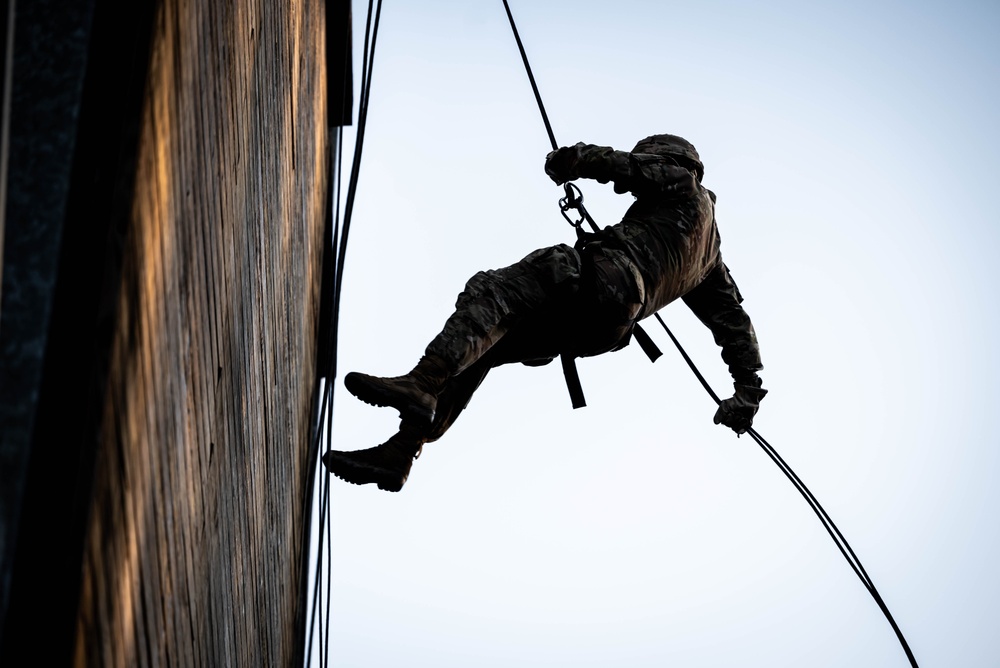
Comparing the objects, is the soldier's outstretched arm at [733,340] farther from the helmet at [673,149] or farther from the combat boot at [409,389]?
the combat boot at [409,389]

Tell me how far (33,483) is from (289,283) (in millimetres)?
4939

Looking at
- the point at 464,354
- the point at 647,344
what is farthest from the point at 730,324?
the point at 464,354

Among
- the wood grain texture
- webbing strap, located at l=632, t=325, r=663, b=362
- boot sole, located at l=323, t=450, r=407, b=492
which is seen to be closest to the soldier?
boot sole, located at l=323, t=450, r=407, b=492

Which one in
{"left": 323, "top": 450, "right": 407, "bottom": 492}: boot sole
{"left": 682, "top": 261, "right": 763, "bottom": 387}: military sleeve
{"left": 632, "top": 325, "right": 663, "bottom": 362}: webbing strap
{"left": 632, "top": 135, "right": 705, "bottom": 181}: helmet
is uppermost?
{"left": 632, "top": 135, "right": 705, "bottom": 181}: helmet

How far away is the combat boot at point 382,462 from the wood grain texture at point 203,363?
43 cm

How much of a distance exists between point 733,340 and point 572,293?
66.2 inches

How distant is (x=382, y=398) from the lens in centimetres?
488

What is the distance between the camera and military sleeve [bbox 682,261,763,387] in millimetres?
7121

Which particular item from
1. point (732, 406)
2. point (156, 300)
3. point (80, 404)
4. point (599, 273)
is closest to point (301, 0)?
point (599, 273)

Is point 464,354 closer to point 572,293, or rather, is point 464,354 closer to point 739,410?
point 572,293

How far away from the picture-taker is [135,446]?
2830 mm

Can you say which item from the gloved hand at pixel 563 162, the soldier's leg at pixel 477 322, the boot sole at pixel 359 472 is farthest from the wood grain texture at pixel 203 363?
the gloved hand at pixel 563 162

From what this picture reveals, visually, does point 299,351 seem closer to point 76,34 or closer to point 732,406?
point 732,406

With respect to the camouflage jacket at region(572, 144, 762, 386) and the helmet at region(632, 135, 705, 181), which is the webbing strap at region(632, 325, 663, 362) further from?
the helmet at region(632, 135, 705, 181)
